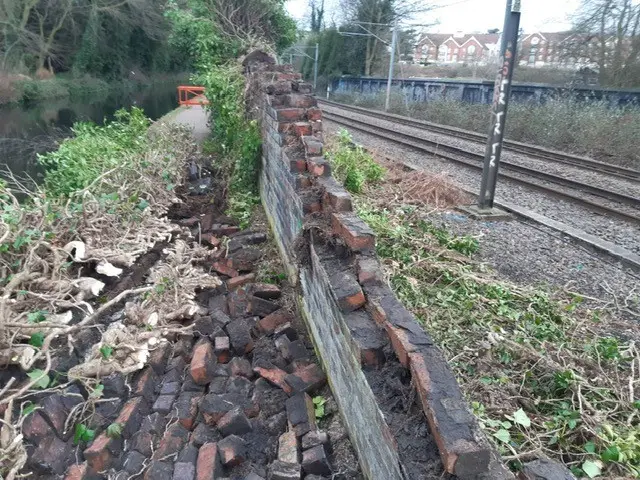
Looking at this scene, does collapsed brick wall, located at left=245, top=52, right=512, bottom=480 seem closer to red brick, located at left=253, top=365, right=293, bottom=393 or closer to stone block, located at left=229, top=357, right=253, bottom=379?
red brick, located at left=253, top=365, right=293, bottom=393

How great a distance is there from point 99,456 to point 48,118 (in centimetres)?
2516

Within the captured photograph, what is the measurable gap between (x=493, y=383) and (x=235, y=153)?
5904 mm

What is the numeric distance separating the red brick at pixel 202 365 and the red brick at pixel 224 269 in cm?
149

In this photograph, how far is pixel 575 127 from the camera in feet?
46.7

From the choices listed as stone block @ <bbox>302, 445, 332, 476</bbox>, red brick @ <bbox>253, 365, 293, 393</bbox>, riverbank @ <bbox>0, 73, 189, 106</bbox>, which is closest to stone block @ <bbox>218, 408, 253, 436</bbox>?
red brick @ <bbox>253, 365, 293, 393</bbox>

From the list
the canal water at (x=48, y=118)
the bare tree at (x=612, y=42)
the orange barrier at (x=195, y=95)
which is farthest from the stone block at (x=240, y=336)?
the bare tree at (x=612, y=42)

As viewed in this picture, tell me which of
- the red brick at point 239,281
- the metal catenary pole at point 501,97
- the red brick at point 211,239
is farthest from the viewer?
the metal catenary pole at point 501,97

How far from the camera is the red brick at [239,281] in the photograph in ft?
16.0

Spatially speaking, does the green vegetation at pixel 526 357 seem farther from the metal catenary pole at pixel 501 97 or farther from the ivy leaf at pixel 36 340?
the ivy leaf at pixel 36 340

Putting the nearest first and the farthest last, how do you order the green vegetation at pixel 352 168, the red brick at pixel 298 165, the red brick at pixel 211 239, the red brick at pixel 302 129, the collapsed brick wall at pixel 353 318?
the collapsed brick wall at pixel 353 318
the red brick at pixel 298 165
the red brick at pixel 302 129
the red brick at pixel 211 239
the green vegetation at pixel 352 168

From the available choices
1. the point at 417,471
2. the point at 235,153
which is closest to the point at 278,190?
the point at 235,153

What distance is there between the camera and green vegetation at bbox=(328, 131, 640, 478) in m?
2.68

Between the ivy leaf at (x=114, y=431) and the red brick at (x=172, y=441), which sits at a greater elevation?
the ivy leaf at (x=114, y=431)

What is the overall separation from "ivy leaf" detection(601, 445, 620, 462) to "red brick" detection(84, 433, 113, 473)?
2.90m
